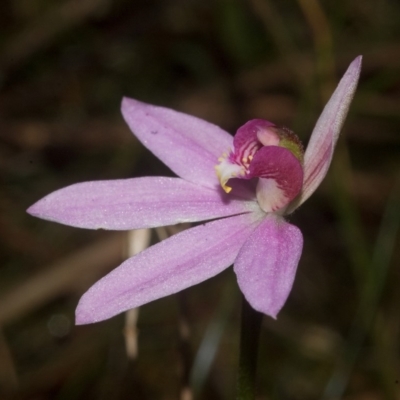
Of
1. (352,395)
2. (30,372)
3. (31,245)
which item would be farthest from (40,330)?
(352,395)

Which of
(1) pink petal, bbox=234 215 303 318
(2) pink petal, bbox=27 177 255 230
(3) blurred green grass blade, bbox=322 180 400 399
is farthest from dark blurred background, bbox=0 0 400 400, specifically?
(1) pink petal, bbox=234 215 303 318

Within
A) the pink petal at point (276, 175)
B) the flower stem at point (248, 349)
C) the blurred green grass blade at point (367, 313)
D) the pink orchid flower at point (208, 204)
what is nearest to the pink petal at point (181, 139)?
the pink orchid flower at point (208, 204)

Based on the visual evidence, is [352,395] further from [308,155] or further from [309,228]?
[308,155]

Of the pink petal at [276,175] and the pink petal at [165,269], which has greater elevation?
the pink petal at [276,175]

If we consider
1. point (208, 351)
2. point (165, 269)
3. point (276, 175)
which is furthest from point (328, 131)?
point (208, 351)

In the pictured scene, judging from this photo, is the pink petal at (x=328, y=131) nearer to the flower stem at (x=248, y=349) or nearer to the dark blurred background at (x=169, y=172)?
the flower stem at (x=248, y=349)

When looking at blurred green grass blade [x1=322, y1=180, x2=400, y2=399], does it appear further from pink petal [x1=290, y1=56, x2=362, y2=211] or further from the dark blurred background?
pink petal [x1=290, y1=56, x2=362, y2=211]
